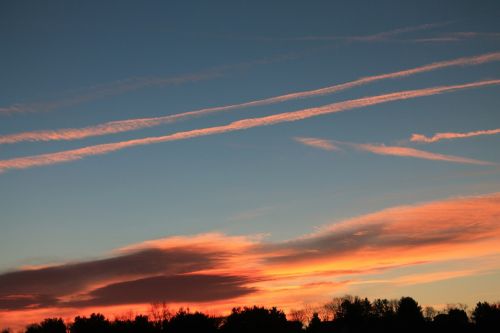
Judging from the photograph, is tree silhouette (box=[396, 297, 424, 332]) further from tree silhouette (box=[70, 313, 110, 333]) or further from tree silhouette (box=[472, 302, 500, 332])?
tree silhouette (box=[70, 313, 110, 333])

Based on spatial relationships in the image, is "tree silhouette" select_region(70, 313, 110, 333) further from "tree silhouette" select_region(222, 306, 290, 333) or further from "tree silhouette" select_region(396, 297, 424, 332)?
"tree silhouette" select_region(396, 297, 424, 332)

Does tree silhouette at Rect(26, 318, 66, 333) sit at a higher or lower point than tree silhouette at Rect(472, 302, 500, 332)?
higher

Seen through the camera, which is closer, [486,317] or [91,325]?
[91,325]

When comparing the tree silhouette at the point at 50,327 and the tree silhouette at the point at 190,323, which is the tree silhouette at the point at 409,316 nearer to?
the tree silhouette at the point at 190,323

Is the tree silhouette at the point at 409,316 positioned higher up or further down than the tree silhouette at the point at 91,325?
further down

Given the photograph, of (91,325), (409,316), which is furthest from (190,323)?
(409,316)

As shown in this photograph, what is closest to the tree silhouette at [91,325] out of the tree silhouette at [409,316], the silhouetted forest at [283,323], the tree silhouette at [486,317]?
the silhouetted forest at [283,323]

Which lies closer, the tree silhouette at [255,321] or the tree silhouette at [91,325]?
the tree silhouette at [91,325]

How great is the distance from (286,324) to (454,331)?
47.2 meters

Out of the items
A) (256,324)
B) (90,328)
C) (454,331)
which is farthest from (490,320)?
(90,328)

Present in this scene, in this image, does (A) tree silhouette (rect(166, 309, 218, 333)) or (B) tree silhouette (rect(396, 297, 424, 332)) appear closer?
(A) tree silhouette (rect(166, 309, 218, 333))

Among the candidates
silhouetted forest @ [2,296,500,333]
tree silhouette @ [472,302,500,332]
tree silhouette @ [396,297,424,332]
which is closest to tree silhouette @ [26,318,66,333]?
silhouetted forest @ [2,296,500,333]

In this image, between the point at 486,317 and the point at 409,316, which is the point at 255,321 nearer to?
the point at 409,316

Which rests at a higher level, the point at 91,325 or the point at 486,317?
the point at 91,325
